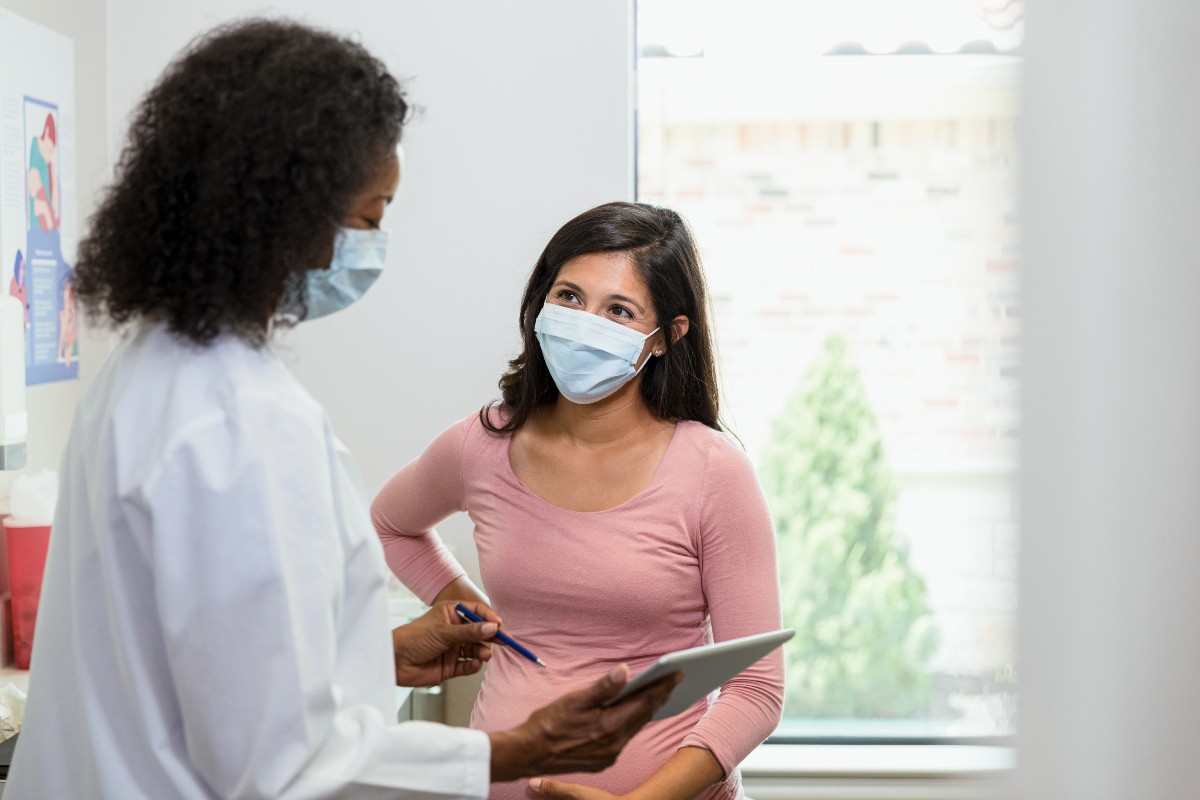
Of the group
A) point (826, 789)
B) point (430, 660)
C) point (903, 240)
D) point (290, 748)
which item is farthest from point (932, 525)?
point (290, 748)

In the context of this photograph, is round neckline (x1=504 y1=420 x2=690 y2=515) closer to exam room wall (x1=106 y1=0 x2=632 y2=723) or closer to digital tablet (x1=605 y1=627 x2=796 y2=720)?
digital tablet (x1=605 y1=627 x2=796 y2=720)

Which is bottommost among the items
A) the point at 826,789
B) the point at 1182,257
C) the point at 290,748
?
the point at 826,789

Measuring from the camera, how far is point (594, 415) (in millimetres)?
1644

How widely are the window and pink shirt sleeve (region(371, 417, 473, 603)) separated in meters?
1.63

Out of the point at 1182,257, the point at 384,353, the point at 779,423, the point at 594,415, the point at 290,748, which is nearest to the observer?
the point at 1182,257

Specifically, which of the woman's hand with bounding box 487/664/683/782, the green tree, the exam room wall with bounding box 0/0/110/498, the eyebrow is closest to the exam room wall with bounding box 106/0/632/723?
the exam room wall with bounding box 0/0/110/498

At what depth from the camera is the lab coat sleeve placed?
799 millimetres

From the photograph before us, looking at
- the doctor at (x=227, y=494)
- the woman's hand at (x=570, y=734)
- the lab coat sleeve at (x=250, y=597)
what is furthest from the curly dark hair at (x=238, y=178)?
the woman's hand at (x=570, y=734)

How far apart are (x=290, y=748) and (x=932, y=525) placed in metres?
2.86

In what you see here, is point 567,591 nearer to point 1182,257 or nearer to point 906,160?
point 1182,257

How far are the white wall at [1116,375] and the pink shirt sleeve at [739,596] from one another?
3.63 feet

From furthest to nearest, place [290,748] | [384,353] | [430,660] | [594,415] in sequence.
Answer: [384,353], [594,415], [430,660], [290,748]

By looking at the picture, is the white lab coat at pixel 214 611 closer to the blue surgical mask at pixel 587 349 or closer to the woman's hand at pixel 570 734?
the woman's hand at pixel 570 734

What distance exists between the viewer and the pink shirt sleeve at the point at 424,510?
1705 millimetres
